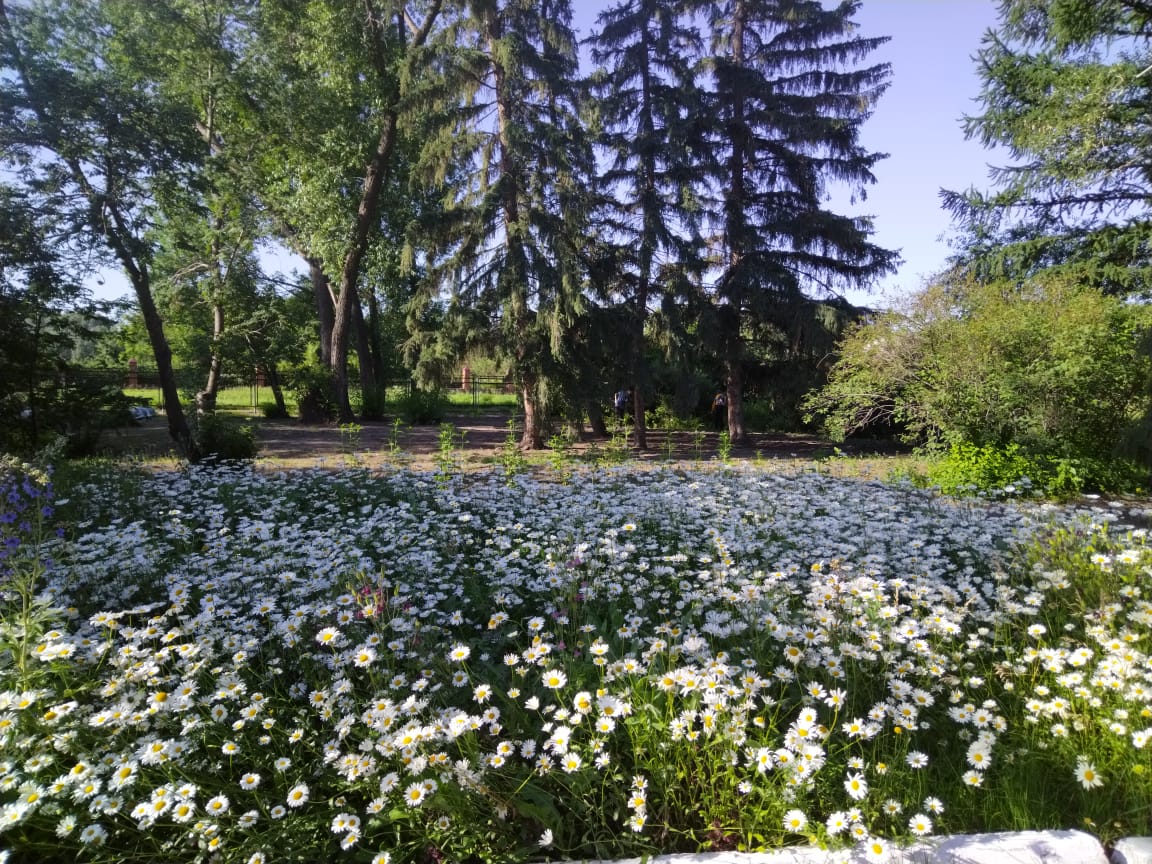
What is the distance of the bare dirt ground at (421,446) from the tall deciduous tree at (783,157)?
2.04 meters

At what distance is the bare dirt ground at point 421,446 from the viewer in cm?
946

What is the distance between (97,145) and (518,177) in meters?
6.86

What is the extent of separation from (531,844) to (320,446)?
1121 cm

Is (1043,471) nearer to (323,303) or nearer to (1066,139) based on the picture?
(1066,139)

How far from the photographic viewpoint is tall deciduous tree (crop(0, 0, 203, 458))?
9078 mm

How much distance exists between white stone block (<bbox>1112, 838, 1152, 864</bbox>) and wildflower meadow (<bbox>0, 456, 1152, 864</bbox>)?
136 mm

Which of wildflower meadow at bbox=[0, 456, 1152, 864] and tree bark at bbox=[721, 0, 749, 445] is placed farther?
tree bark at bbox=[721, 0, 749, 445]

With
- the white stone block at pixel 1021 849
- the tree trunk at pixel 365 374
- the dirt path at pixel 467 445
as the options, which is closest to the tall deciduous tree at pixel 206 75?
the dirt path at pixel 467 445

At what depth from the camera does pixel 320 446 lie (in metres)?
11.9

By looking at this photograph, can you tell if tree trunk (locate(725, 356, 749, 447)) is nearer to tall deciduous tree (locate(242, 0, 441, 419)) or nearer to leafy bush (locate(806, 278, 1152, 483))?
leafy bush (locate(806, 278, 1152, 483))

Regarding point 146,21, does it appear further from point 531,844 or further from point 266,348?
point 531,844

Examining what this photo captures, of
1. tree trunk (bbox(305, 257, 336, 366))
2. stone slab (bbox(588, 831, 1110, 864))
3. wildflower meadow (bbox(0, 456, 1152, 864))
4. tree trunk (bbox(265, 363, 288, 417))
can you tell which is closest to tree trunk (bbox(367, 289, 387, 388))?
tree trunk (bbox(265, 363, 288, 417))

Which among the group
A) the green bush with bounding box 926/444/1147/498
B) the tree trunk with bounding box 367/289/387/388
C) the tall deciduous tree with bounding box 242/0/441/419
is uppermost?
the tall deciduous tree with bounding box 242/0/441/419

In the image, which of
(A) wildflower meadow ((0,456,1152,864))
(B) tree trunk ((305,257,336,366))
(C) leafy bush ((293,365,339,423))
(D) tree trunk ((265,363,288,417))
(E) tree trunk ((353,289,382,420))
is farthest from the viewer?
(D) tree trunk ((265,363,288,417))
